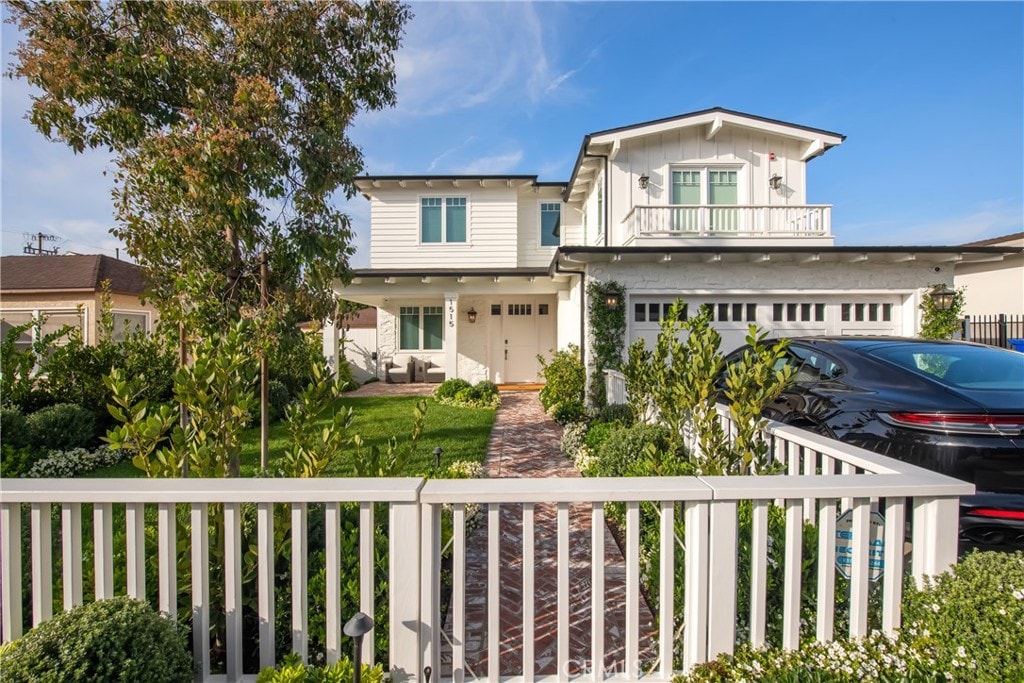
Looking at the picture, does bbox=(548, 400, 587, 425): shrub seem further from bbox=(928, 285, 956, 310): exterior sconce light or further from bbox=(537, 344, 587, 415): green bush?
bbox=(928, 285, 956, 310): exterior sconce light

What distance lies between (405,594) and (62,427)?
23.6ft

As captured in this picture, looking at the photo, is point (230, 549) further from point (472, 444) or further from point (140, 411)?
point (472, 444)

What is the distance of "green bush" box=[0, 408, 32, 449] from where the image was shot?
220 inches

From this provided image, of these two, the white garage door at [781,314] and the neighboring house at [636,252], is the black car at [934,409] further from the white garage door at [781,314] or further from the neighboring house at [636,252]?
the neighboring house at [636,252]

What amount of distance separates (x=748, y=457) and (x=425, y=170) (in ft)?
44.6

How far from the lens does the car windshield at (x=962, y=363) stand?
319cm

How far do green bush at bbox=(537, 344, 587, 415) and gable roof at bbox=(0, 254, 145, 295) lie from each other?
14460 millimetres

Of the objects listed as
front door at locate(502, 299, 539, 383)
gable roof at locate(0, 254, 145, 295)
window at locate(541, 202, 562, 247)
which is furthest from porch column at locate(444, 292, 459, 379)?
gable roof at locate(0, 254, 145, 295)

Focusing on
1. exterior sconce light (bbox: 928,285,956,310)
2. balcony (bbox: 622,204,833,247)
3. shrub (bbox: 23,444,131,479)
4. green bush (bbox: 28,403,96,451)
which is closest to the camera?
shrub (bbox: 23,444,131,479)

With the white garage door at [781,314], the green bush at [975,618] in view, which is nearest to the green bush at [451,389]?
the white garage door at [781,314]

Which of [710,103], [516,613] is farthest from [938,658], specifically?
[710,103]

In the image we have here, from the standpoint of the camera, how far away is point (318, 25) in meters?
4.46

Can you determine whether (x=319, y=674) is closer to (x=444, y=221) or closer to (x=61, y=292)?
(x=444, y=221)

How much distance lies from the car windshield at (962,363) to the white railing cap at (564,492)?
2.68m
